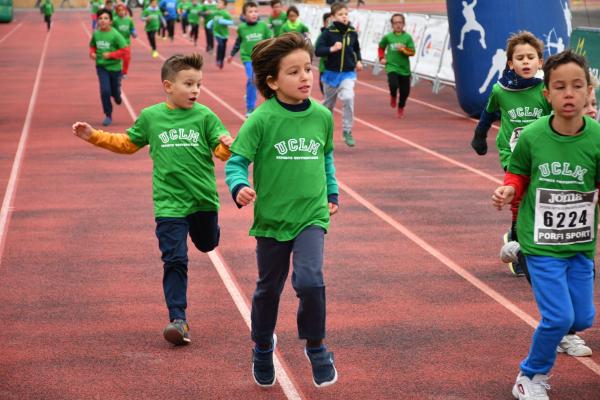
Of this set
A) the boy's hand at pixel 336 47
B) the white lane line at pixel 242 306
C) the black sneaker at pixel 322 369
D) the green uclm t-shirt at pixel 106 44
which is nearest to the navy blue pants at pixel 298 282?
the black sneaker at pixel 322 369

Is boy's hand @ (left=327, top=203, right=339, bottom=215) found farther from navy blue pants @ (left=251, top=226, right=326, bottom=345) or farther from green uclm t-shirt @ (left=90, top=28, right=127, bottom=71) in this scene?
green uclm t-shirt @ (left=90, top=28, right=127, bottom=71)

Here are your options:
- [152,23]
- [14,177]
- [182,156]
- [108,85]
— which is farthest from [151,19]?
[182,156]

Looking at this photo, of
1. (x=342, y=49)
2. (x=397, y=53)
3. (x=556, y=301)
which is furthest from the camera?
(x=397, y=53)

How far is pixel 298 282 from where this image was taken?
17.7ft

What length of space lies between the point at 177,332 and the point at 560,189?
246 centimetres

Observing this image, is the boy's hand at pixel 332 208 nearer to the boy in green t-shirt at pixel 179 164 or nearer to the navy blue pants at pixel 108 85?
the boy in green t-shirt at pixel 179 164

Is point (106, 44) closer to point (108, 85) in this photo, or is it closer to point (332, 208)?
A: point (108, 85)

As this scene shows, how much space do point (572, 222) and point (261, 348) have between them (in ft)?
5.64

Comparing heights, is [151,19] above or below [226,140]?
below

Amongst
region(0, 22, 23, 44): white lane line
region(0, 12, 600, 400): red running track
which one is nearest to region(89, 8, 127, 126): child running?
region(0, 12, 600, 400): red running track

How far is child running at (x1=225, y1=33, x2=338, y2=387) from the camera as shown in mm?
5426

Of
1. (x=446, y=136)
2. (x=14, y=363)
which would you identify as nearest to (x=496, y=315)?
(x=14, y=363)

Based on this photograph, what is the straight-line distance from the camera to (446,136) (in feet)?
55.9

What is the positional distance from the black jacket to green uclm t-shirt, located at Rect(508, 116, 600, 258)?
32.1ft
